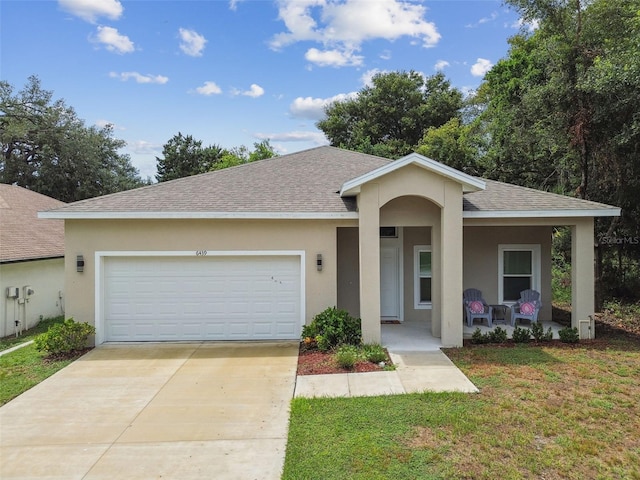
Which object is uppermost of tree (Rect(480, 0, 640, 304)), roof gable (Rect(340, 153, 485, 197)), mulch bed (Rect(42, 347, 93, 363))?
tree (Rect(480, 0, 640, 304))

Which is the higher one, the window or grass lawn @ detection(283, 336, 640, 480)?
the window

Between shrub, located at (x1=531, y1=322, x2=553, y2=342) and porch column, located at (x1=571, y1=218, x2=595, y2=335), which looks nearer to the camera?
shrub, located at (x1=531, y1=322, x2=553, y2=342)

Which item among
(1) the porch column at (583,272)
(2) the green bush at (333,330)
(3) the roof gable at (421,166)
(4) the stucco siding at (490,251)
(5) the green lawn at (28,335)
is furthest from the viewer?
(4) the stucco siding at (490,251)

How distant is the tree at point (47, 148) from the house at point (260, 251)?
2375 cm

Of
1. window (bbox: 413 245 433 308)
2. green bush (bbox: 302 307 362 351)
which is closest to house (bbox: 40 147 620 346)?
green bush (bbox: 302 307 362 351)

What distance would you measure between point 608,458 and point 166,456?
5079 mm

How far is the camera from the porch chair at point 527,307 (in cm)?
1070

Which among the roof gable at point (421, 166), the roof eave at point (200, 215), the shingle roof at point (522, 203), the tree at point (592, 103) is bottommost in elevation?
the roof eave at point (200, 215)

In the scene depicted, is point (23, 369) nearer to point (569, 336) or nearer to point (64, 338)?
point (64, 338)

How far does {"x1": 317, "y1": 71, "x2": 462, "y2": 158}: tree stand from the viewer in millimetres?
34344

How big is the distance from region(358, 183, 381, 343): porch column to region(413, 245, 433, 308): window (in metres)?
2.92

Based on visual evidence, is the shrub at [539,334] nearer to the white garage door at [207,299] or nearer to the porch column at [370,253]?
the porch column at [370,253]

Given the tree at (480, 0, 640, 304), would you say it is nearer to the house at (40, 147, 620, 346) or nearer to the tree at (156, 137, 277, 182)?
the house at (40, 147, 620, 346)

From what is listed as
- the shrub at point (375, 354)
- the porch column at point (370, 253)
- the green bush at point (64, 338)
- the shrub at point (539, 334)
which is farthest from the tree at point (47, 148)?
the shrub at point (539, 334)
